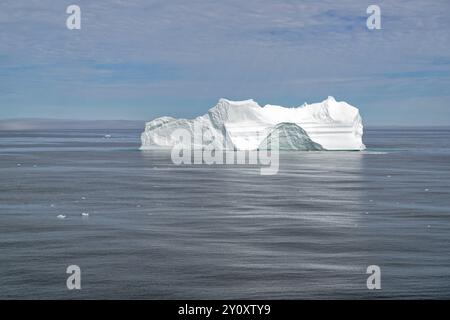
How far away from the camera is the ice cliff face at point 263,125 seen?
54.9m

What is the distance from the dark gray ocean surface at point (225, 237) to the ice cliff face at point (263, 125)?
17.1 metres

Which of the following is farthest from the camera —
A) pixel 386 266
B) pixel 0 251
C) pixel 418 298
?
pixel 0 251

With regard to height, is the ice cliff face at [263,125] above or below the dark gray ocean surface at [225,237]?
above

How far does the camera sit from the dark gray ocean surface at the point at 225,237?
535 inches

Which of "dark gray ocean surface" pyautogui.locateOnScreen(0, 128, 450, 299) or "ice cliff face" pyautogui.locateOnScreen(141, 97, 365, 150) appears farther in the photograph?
"ice cliff face" pyautogui.locateOnScreen(141, 97, 365, 150)

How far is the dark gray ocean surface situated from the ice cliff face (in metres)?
17.1

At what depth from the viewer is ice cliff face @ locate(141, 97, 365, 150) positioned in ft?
180

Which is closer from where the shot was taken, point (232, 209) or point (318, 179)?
point (232, 209)

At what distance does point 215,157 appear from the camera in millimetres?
58625

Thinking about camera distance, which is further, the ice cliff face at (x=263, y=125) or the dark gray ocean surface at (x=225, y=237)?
the ice cliff face at (x=263, y=125)

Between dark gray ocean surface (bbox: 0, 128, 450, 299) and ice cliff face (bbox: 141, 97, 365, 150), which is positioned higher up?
ice cliff face (bbox: 141, 97, 365, 150)

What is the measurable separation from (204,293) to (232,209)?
1244 cm

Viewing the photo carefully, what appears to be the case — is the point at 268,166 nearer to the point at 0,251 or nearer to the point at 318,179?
the point at 318,179

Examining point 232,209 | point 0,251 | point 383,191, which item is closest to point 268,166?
point 383,191
